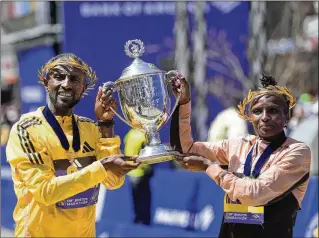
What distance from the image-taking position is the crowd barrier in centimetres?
792

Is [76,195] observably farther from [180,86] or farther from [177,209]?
[177,209]

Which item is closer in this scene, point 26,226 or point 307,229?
point 26,226

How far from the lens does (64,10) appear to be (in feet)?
47.2

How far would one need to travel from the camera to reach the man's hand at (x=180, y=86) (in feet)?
15.7

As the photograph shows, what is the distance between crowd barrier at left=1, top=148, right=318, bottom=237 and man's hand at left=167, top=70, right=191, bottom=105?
3.36m

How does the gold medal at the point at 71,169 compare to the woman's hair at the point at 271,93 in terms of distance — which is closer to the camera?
the woman's hair at the point at 271,93

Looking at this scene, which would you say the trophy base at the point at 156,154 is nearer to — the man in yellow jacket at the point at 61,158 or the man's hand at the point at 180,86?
the man in yellow jacket at the point at 61,158

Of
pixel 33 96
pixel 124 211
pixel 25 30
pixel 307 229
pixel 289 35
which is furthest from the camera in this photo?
pixel 289 35

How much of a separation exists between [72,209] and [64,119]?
55 centimetres

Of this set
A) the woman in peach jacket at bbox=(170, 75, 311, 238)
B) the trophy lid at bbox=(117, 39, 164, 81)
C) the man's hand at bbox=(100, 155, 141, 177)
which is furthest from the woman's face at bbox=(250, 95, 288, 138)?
the man's hand at bbox=(100, 155, 141, 177)

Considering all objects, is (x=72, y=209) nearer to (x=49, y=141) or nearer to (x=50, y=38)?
(x=49, y=141)

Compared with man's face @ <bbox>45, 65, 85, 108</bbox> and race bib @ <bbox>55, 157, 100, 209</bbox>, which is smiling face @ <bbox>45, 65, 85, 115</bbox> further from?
race bib @ <bbox>55, 157, 100, 209</bbox>

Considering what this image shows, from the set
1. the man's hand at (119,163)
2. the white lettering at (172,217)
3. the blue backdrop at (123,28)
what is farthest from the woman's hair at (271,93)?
the blue backdrop at (123,28)

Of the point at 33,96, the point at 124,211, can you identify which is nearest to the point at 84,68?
the point at 124,211
